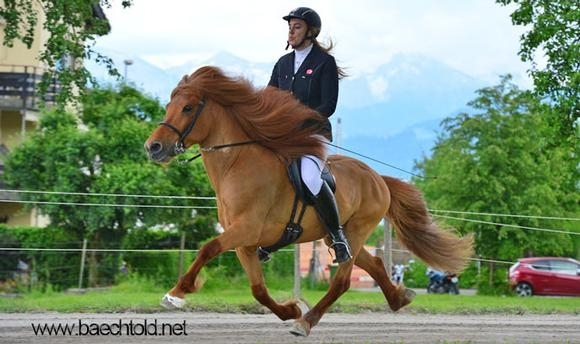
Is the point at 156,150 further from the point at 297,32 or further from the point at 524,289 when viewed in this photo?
the point at 524,289

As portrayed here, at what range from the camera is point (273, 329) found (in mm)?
11641

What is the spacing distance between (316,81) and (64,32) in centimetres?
633

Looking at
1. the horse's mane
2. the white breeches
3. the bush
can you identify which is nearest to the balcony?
the bush

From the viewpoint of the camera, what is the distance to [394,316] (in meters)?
14.5

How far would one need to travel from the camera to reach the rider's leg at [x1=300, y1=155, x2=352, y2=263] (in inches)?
357

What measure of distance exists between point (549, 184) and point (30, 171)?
55.1 ft

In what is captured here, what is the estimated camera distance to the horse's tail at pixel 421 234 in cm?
1117

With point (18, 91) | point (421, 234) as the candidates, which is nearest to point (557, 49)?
point (421, 234)

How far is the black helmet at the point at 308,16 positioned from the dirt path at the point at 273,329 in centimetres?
330

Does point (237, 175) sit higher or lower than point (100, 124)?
lower

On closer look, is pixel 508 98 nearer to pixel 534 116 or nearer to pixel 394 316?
pixel 534 116

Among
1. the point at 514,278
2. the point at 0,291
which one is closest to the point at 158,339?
the point at 0,291

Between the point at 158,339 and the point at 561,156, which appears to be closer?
the point at 158,339

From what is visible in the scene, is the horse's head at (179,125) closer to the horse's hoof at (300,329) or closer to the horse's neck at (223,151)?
the horse's neck at (223,151)
